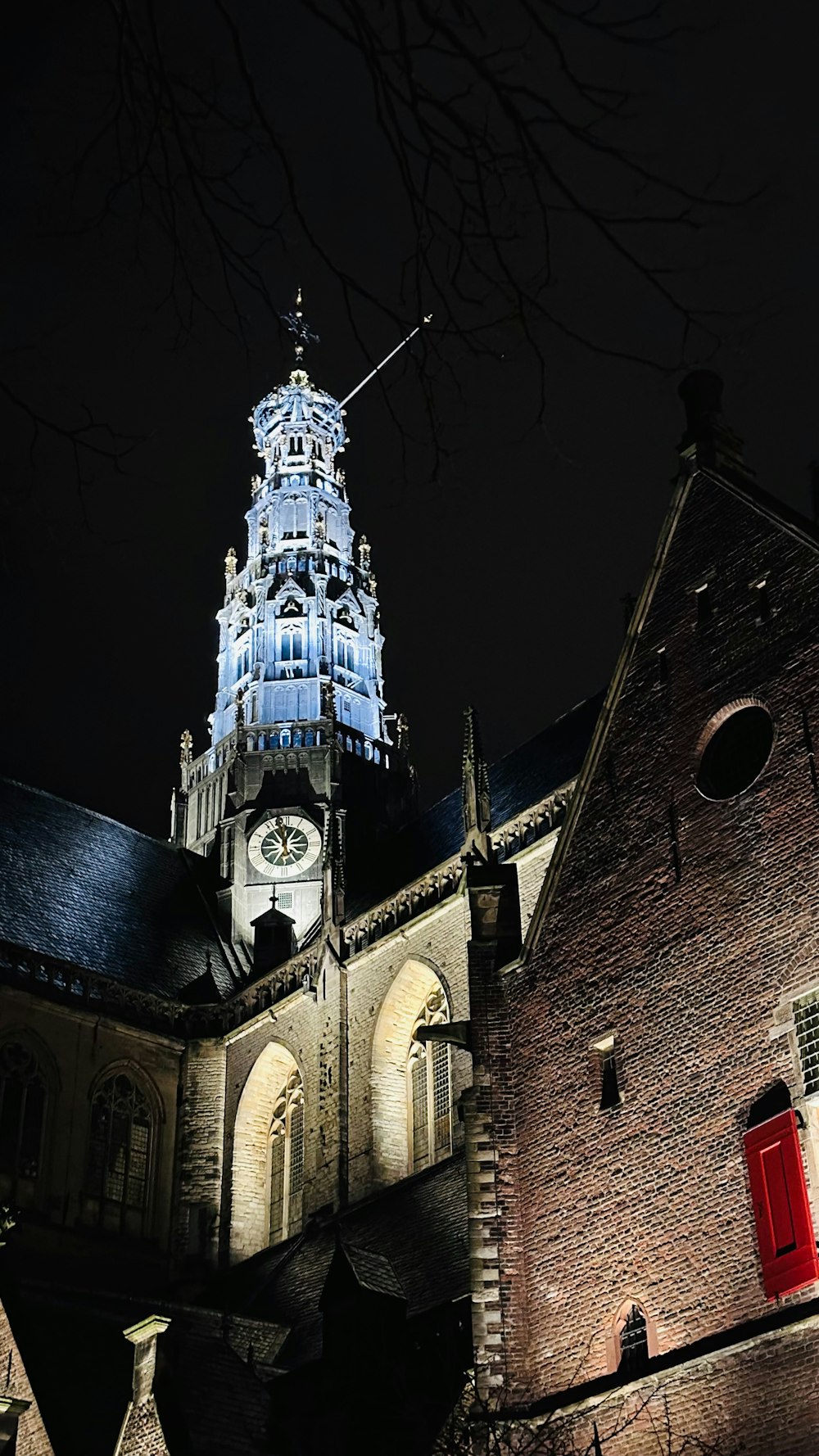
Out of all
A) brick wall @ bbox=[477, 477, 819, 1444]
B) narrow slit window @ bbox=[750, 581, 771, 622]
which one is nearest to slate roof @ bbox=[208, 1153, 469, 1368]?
brick wall @ bbox=[477, 477, 819, 1444]

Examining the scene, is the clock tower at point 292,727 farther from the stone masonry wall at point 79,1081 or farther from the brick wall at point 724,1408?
the brick wall at point 724,1408

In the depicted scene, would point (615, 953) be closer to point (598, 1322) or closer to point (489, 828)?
point (598, 1322)

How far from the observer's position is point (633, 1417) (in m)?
13.3

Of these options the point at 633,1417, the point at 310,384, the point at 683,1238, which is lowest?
the point at 633,1417

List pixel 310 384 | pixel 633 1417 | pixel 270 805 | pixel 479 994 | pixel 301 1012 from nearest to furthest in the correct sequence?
pixel 633 1417
pixel 479 994
pixel 301 1012
pixel 270 805
pixel 310 384

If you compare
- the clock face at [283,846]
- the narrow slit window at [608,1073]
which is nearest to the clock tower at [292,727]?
the clock face at [283,846]

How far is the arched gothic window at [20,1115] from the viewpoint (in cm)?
2702

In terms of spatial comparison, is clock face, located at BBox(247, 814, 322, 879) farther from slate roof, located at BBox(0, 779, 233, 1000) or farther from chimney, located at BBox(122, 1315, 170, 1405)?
chimney, located at BBox(122, 1315, 170, 1405)

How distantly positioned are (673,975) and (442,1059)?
1227 cm

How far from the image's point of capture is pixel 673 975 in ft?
47.9

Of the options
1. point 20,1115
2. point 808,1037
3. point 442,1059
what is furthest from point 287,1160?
point 808,1037

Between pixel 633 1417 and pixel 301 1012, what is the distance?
15503mm

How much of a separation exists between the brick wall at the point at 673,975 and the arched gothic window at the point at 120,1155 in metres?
14.1

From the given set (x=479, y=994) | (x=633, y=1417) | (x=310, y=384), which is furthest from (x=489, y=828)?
(x=310, y=384)
